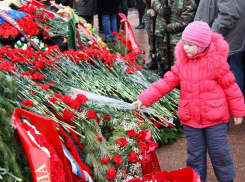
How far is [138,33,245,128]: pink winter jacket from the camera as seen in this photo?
267 centimetres

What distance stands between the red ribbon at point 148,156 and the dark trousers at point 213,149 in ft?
1.04

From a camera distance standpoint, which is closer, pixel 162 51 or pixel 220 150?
pixel 220 150

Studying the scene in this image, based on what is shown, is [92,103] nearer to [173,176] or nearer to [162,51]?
[173,176]

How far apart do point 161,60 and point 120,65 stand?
5.47 ft

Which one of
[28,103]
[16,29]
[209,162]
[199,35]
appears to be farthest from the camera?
[16,29]

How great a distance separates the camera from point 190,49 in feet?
8.81

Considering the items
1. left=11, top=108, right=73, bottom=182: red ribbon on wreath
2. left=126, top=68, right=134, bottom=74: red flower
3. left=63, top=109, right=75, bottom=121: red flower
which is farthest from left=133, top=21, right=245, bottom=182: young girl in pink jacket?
left=126, top=68, right=134, bottom=74: red flower

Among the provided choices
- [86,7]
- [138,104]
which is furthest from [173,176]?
[86,7]

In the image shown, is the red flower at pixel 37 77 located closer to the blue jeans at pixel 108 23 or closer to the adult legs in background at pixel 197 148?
the adult legs in background at pixel 197 148

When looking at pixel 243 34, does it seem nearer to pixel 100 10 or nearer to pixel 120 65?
pixel 120 65

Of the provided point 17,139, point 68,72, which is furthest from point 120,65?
point 17,139

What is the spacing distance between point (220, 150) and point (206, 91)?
50cm

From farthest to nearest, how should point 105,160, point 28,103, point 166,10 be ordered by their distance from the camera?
point 166,10
point 105,160
point 28,103

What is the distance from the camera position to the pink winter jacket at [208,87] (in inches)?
105
